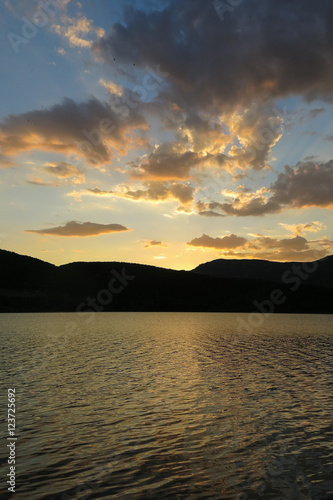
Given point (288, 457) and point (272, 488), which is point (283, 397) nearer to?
Answer: point (288, 457)

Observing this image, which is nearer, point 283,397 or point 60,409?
point 60,409

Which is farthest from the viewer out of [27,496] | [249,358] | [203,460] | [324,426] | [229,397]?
[249,358]

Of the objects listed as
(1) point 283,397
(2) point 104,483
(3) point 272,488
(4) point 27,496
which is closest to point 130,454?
(2) point 104,483

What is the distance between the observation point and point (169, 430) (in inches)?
947

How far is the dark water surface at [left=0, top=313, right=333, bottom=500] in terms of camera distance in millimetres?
16750

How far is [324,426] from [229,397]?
29.8 feet

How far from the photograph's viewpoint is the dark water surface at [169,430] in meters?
16.8

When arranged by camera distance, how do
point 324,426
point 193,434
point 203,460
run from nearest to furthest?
point 203,460 < point 193,434 < point 324,426

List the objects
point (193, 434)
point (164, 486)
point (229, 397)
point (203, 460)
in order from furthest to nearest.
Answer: point (229, 397)
point (193, 434)
point (203, 460)
point (164, 486)

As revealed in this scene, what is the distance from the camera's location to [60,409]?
28.1 metres

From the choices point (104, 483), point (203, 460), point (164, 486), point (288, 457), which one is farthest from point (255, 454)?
point (104, 483)

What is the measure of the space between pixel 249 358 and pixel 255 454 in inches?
1438

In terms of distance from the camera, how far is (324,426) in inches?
981

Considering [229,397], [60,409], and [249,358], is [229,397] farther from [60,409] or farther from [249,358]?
[249,358]
